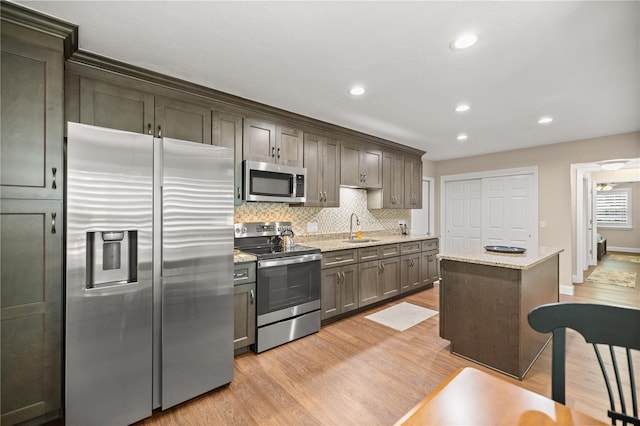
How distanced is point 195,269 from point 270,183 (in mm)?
1348

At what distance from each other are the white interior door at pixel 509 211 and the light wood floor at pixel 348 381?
98.3 inches

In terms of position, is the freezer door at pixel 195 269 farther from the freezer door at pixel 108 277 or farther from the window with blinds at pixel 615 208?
the window with blinds at pixel 615 208

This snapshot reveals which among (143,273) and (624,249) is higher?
(143,273)

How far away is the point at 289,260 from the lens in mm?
3010

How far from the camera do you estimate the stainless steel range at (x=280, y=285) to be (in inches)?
112

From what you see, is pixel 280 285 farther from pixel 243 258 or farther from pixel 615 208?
pixel 615 208

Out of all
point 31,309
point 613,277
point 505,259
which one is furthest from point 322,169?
point 613,277

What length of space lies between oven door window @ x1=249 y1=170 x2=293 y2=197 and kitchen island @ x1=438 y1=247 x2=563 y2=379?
1.79 m

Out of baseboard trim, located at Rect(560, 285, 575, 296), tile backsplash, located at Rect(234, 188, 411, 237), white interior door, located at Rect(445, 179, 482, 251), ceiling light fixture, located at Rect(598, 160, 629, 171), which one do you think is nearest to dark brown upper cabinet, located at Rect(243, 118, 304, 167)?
tile backsplash, located at Rect(234, 188, 411, 237)

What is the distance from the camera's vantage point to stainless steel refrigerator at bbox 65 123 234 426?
1720 millimetres

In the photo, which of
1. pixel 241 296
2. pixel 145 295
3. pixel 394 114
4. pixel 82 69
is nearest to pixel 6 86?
pixel 82 69

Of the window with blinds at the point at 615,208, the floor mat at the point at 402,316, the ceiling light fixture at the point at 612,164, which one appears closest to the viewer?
the floor mat at the point at 402,316

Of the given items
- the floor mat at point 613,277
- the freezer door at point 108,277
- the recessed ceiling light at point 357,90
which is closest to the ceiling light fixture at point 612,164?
the floor mat at point 613,277

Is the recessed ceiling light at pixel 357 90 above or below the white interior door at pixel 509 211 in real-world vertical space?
above
